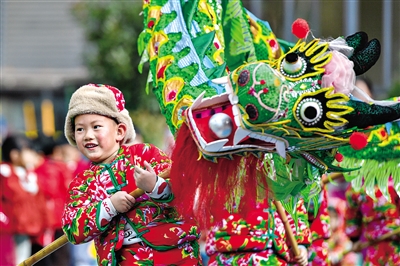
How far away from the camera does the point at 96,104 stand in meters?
5.23

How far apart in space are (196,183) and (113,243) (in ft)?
2.29

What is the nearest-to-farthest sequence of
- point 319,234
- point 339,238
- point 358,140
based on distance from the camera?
point 358,140
point 319,234
point 339,238

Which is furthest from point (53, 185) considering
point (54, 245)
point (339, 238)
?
point (54, 245)

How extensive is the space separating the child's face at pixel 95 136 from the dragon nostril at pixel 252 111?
1.11 metres

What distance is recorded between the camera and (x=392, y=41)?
64.5ft

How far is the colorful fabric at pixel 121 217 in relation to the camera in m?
5.12

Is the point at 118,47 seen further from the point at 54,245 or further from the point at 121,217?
the point at 121,217

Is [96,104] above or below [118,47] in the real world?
above

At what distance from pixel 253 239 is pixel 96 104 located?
1.65 m

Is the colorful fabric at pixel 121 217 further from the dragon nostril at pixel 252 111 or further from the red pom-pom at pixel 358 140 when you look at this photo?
the red pom-pom at pixel 358 140

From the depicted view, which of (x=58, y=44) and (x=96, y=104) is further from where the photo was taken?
(x=58, y=44)

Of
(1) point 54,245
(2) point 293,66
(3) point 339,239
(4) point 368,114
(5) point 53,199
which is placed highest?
(2) point 293,66

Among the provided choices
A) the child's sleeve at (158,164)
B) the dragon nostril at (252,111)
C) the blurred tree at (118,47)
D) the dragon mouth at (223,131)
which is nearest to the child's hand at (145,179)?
the child's sleeve at (158,164)

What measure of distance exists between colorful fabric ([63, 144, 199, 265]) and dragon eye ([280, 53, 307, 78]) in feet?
3.40
